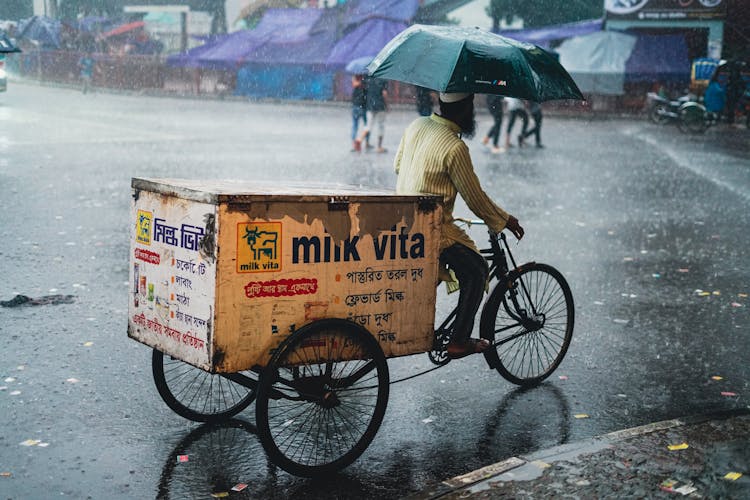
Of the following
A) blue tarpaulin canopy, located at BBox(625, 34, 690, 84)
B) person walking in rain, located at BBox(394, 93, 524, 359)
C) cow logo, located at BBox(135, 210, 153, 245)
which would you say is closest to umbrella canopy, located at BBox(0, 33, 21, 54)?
cow logo, located at BBox(135, 210, 153, 245)

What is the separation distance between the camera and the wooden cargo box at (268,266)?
4.06 meters

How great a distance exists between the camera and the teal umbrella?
4.81 metres

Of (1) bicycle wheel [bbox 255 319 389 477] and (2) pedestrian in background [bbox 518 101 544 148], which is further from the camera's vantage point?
(2) pedestrian in background [bbox 518 101 544 148]

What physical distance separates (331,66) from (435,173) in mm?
39801

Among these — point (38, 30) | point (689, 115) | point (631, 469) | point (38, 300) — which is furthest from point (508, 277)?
point (38, 30)

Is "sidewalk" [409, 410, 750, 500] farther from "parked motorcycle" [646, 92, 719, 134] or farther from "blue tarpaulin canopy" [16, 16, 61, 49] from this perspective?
"blue tarpaulin canopy" [16, 16, 61, 49]

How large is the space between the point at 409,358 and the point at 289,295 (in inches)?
83.1

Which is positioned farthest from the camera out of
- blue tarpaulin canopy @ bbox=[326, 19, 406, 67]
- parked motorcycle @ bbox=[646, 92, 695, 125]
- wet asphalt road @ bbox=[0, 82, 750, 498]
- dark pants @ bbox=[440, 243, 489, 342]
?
blue tarpaulin canopy @ bbox=[326, 19, 406, 67]

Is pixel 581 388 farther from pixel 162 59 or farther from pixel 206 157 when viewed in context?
pixel 162 59

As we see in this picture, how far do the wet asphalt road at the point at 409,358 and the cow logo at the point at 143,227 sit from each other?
39.2 inches

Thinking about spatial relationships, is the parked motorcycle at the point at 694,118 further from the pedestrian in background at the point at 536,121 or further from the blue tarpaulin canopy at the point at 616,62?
the blue tarpaulin canopy at the point at 616,62

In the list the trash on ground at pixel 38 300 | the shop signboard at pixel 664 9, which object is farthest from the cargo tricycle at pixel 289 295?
the shop signboard at pixel 664 9

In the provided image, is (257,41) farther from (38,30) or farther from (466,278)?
(466,278)

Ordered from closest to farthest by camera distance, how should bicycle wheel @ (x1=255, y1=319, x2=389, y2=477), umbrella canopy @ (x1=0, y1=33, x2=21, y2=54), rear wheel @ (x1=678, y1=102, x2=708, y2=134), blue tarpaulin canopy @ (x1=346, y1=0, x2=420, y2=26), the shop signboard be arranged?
1. bicycle wheel @ (x1=255, y1=319, x2=389, y2=477)
2. umbrella canopy @ (x1=0, y1=33, x2=21, y2=54)
3. rear wheel @ (x1=678, y1=102, x2=708, y2=134)
4. the shop signboard
5. blue tarpaulin canopy @ (x1=346, y1=0, x2=420, y2=26)
